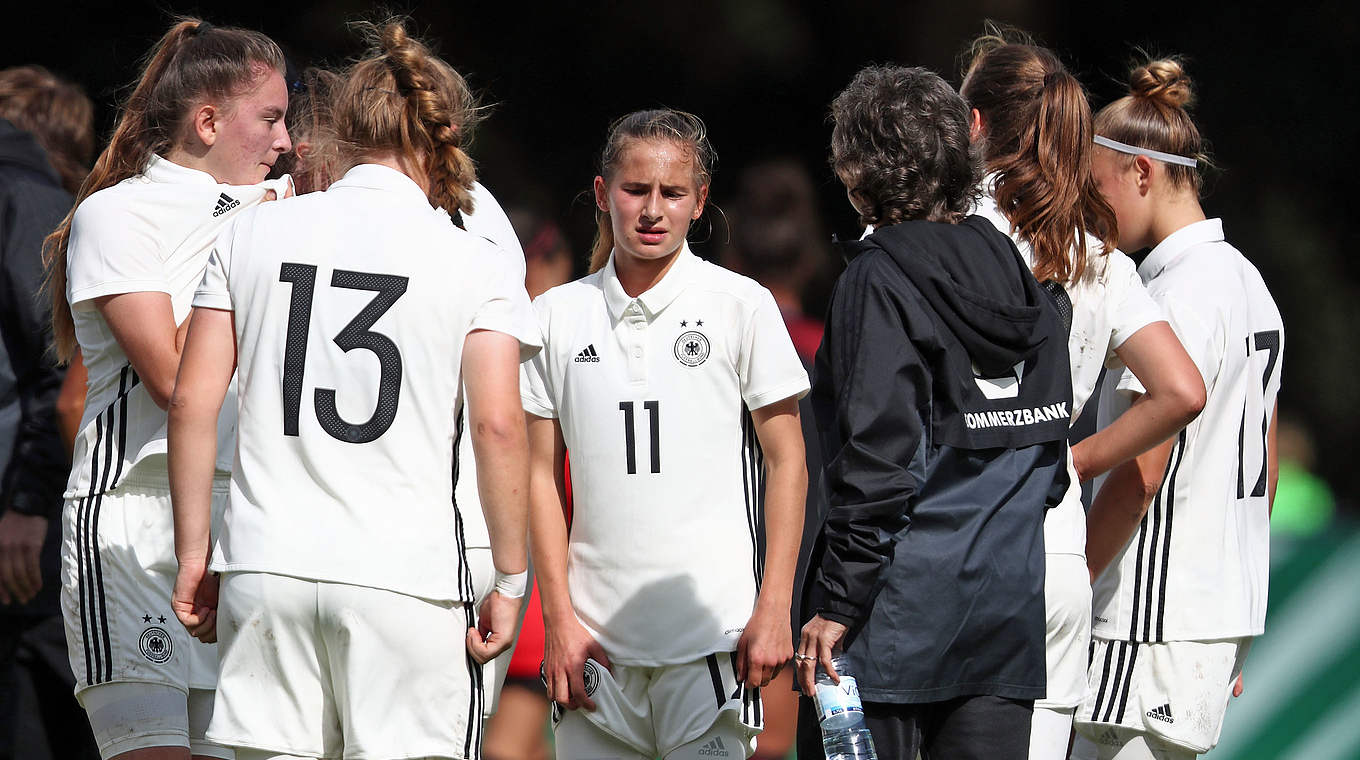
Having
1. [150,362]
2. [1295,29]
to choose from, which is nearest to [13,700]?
[150,362]

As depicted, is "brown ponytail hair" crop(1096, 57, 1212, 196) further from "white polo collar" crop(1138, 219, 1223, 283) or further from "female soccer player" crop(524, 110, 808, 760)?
"female soccer player" crop(524, 110, 808, 760)

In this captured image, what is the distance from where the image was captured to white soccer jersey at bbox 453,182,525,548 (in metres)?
2.83

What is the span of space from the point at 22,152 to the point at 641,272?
74.6 inches

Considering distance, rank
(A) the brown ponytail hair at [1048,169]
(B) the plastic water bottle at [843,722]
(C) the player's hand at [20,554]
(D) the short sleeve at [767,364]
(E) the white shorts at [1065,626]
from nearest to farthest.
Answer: (B) the plastic water bottle at [843,722], (E) the white shorts at [1065,626], (A) the brown ponytail hair at [1048,169], (D) the short sleeve at [767,364], (C) the player's hand at [20,554]

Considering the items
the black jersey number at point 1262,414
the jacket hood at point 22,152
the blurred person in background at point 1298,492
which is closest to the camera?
the black jersey number at point 1262,414

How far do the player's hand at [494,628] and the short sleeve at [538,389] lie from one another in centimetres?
59

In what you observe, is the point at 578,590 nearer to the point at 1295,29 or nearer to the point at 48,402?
the point at 48,402

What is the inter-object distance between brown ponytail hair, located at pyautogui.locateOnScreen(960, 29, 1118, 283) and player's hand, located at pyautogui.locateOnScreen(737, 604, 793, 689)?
84 centimetres

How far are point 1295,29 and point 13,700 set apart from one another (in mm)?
4710

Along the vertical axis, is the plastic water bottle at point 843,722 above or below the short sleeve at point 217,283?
below

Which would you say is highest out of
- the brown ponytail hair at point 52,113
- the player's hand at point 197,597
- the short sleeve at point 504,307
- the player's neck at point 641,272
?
the brown ponytail hair at point 52,113

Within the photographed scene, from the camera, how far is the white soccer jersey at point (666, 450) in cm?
282

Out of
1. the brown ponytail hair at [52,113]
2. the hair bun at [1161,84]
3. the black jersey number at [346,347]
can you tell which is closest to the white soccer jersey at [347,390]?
the black jersey number at [346,347]

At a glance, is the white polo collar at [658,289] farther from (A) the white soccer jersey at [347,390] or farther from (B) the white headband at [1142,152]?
(B) the white headband at [1142,152]
